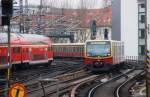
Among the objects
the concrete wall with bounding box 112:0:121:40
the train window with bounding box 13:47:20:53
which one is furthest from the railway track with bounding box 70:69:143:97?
the concrete wall with bounding box 112:0:121:40

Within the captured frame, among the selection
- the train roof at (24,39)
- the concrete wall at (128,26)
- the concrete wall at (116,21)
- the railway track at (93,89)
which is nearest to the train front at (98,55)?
the railway track at (93,89)

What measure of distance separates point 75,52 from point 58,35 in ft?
24.1

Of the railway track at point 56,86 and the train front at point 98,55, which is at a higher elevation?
the train front at point 98,55

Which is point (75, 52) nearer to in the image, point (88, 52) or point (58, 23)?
point (58, 23)

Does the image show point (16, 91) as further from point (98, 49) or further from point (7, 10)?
point (98, 49)

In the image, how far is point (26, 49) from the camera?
129 feet

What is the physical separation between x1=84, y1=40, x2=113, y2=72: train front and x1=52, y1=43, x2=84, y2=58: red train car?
16665 mm

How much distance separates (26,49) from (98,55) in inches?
245

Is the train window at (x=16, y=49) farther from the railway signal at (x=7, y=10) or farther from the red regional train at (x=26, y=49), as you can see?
the railway signal at (x=7, y=10)

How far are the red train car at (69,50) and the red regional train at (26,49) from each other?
9598mm

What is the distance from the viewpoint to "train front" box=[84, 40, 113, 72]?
36.4 m

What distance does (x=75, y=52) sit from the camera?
56.5m

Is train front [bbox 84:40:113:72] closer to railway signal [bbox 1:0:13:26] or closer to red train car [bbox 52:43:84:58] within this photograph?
red train car [bbox 52:43:84:58]

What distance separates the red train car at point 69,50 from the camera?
55.1 meters
